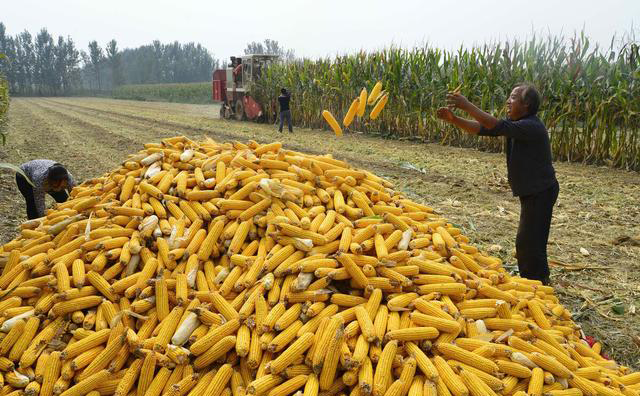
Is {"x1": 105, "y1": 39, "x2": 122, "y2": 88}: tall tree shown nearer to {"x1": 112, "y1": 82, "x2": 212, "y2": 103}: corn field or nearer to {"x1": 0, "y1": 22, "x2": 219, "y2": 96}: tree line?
{"x1": 0, "y1": 22, "x2": 219, "y2": 96}: tree line

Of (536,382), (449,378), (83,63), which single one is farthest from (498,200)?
(83,63)

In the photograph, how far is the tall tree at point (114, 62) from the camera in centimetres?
10706

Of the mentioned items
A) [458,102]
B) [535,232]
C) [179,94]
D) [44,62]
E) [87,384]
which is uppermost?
[44,62]

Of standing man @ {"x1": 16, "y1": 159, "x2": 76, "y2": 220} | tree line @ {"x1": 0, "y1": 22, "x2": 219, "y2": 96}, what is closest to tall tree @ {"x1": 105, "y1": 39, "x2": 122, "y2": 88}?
tree line @ {"x1": 0, "y1": 22, "x2": 219, "y2": 96}

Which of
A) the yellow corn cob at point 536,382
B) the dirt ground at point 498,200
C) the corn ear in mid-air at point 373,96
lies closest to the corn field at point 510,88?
the dirt ground at point 498,200

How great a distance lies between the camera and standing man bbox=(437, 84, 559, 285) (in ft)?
12.6

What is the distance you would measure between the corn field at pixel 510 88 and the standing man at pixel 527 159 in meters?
7.49

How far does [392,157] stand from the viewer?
12.4 metres

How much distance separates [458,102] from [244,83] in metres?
20.3

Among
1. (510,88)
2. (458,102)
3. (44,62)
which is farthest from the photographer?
(44,62)

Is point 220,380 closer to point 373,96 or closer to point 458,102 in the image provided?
point 458,102

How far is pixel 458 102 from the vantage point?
12.6ft

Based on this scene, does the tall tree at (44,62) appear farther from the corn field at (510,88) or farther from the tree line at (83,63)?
the corn field at (510,88)

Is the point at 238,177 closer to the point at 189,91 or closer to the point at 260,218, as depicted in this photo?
the point at 260,218
